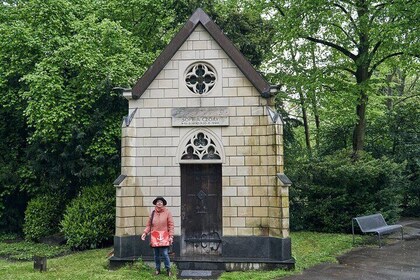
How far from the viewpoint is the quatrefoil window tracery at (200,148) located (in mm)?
9875

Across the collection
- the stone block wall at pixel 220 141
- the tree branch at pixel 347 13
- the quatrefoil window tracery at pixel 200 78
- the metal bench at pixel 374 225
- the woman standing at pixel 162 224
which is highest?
the tree branch at pixel 347 13

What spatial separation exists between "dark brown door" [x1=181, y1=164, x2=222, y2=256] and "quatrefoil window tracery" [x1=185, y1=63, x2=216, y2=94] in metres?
1.99

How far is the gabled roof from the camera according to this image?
9750 mm

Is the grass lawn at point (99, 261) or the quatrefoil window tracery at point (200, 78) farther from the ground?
the quatrefoil window tracery at point (200, 78)

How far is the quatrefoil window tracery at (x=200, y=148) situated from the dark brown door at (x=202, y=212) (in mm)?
243

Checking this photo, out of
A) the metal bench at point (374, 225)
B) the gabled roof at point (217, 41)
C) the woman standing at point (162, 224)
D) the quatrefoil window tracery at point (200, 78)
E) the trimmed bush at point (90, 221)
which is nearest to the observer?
the woman standing at point (162, 224)

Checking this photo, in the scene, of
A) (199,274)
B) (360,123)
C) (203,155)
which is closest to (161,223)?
(199,274)

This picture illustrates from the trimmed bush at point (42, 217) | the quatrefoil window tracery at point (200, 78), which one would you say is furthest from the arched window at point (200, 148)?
the trimmed bush at point (42, 217)

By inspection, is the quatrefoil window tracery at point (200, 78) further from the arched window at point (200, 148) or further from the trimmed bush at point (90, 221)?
the trimmed bush at point (90, 221)

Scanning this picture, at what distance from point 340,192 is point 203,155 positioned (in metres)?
7.13

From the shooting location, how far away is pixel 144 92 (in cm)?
1018

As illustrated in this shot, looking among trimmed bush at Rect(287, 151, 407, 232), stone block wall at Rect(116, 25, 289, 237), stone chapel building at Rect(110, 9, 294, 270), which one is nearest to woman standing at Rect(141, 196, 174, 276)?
stone chapel building at Rect(110, 9, 294, 270)

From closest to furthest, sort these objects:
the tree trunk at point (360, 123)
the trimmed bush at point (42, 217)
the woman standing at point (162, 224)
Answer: the woman standing at point (162, 224)
the trimmed bush at point (42, 217)
the tree trunk at point (360, 123)

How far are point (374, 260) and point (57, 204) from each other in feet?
37.5
